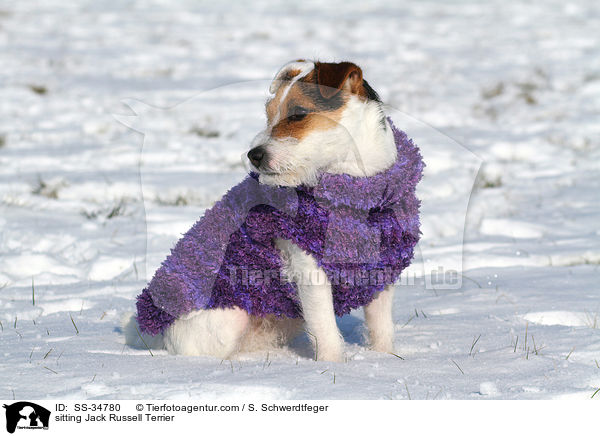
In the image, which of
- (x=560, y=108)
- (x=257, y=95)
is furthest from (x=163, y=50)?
(x=560, y=108)

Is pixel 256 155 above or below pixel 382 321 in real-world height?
above

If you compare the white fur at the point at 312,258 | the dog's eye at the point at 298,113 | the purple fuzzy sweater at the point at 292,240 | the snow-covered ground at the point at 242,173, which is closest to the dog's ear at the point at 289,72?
the white fur at the point at 312,258

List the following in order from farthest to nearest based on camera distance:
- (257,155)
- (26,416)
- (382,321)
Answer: (382,321) → (257,155) → (26,416)

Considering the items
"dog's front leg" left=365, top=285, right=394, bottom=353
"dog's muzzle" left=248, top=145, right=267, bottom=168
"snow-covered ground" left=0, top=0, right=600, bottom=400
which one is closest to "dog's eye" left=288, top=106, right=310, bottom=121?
"dog's muzzle" left=248, top=145, right=267, bottom=168

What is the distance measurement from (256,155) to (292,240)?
398 mm

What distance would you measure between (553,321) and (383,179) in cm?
141

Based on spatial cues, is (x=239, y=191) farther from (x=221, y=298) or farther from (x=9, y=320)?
(x=9, y=320)

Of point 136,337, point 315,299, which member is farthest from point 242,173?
point 315,299

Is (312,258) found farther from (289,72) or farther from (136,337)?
(136,337)

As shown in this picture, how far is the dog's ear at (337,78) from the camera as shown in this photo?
3.02 metres

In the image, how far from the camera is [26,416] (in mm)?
2361

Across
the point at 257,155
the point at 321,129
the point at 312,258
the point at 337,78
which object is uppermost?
the point at 337,78

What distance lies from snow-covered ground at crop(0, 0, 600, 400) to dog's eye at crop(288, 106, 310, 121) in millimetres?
501

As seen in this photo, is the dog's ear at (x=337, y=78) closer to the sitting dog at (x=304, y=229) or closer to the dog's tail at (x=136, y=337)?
the sitting dog at (x=304, y=229)
